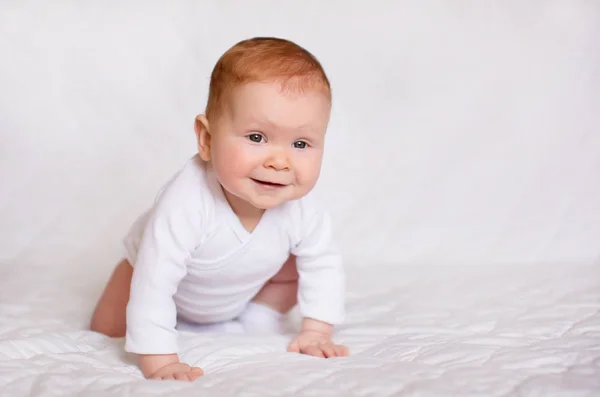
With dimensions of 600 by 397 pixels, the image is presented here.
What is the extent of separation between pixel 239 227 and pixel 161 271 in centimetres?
16

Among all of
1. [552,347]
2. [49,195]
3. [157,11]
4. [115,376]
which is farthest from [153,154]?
[552,347]

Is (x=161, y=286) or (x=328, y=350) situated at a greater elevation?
(x=161, y=286)

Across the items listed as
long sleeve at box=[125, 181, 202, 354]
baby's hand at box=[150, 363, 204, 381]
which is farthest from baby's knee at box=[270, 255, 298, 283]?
baby's hand at box=[150, 363, 204, 381]

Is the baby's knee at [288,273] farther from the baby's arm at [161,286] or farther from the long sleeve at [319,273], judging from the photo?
the baby's arm at [161,286]

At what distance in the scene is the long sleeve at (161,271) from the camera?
1.37 meters

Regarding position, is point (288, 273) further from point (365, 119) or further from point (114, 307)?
point (365, 119)

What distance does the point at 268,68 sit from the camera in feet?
4.42

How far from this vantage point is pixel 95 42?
2473 millimetres

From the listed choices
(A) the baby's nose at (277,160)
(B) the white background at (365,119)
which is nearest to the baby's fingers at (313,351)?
(A) the baby's nose at (277,160)

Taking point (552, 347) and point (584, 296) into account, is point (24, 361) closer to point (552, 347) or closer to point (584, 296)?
point (552, 347)

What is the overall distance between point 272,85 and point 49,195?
1.04 meters

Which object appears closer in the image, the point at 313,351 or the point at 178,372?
the point at 178,372

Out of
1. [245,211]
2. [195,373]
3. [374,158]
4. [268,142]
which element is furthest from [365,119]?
[195,373]

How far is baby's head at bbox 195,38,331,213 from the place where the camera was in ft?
4.40
